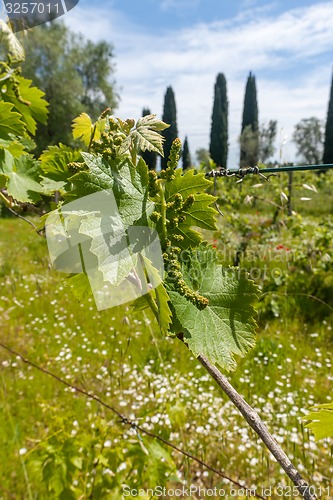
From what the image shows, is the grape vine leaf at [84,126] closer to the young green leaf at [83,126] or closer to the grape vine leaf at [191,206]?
the young green leaf at [83,126]

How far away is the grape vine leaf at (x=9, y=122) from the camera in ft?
3.03

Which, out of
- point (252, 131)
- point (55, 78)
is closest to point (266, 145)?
point (252, 131)

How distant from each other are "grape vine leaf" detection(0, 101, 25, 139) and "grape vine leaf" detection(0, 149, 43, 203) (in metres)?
0.06

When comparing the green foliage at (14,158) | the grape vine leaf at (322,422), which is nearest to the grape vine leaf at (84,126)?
the green foliage at (14,158)

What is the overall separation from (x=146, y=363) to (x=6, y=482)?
5.08 feet

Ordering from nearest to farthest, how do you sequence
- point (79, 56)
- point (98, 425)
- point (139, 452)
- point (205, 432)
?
point (139, 452) → point (98, 425) → point (205, 432) → point (79, 56)

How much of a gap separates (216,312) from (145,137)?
337 mm

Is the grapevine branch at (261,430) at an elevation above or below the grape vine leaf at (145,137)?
below

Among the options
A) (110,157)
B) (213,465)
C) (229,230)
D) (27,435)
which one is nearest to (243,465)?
(213,465)

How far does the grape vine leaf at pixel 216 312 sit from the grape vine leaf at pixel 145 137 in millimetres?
219

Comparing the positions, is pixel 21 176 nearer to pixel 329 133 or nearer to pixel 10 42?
pixel 10 42

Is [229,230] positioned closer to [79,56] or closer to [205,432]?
[205,432]

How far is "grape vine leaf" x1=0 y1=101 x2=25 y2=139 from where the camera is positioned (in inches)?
36.3

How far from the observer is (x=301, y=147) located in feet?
121
